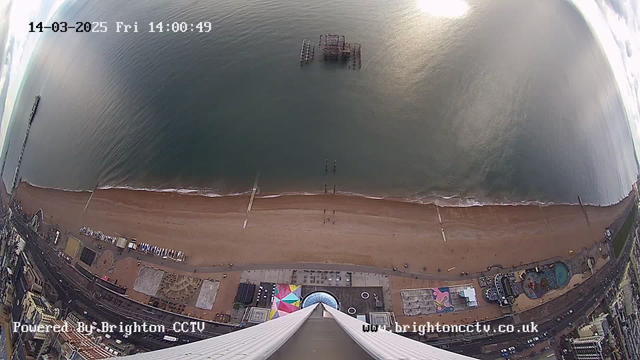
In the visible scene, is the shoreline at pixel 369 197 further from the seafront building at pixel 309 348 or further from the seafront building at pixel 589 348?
the seafront building at pixel 309 348

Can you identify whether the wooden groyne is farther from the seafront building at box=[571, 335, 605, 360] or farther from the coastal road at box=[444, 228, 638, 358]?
→ the seafront building at box=[571, 335, 605, 360]

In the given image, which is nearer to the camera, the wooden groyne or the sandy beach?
the sandy beach

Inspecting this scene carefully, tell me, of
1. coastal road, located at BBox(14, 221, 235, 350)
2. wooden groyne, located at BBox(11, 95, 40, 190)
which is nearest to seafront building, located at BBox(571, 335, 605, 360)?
coastal road, located at BBox(14, 221, 235, 350)

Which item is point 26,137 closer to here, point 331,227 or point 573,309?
point 331,227

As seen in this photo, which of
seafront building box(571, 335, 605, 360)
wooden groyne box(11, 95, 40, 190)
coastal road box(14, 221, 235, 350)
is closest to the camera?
seafront building box(571, 335, 605, 360)

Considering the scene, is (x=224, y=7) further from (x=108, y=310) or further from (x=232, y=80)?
(x=108, y=310)

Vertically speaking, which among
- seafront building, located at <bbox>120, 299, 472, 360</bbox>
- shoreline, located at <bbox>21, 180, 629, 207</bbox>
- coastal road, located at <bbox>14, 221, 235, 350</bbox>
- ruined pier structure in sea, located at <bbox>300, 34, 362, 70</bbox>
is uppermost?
ruined pier structure in sea, located at <bbox>300, 34, 362, 70</bbox>

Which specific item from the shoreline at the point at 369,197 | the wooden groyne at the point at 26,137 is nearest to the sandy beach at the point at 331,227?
the shoreline at the point at 369,197

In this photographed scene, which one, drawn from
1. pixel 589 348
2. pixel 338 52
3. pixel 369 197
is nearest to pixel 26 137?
pixel 338 52
